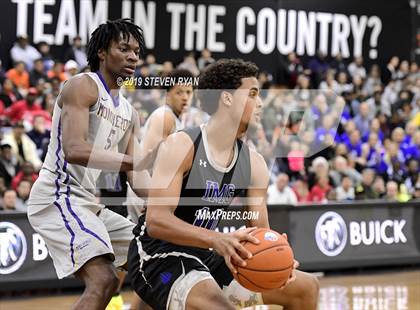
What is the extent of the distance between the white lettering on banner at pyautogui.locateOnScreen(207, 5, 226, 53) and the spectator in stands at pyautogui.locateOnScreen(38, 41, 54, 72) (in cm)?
431

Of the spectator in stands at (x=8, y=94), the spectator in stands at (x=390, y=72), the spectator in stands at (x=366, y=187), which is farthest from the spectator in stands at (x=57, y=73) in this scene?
the spectator in stands at (x=390, y=72)

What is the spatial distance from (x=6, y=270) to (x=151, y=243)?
441 cm

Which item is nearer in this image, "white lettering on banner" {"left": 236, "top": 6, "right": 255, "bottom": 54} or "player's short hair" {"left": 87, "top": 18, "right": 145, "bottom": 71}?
"player's short hair" {"left": 87, "top": 18, "right": 145, "bottom": 71}

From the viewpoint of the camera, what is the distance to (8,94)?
12.1 metres

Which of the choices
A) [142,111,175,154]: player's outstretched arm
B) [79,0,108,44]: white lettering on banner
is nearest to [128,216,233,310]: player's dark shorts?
[142,111,175,154]: player's outstretched arm

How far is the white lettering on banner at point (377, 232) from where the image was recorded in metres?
11.2

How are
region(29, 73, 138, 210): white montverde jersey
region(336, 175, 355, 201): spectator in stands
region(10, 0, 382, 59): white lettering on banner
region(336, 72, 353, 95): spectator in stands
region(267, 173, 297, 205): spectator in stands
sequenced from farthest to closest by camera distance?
region(336, 72, 353, 95): spectator in stands, region(10, 0, 382, 59): white lettering on banner, region(336, 175, 355, 201): spectator in stands, region(267, 173, 297, 205): spectator in stands, region(29, 73, 138, 210): white montverde jersey

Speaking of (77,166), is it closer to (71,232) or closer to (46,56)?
(71,232)

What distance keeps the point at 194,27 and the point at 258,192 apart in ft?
41.9

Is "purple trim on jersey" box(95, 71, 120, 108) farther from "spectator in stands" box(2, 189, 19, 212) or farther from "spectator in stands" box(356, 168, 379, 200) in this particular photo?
"spectator in stands" box(356, 168, 379, 200)

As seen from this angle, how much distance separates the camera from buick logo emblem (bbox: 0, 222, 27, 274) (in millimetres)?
8812

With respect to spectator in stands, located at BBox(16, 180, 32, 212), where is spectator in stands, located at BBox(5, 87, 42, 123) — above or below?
above

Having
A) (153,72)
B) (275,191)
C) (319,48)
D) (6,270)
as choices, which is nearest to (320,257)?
(275,191)

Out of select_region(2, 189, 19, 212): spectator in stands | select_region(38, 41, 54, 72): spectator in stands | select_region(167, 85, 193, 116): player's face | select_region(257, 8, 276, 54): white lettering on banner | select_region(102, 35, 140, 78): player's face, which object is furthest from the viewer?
select_region(257, 8, 276, 54): white lettering on banner
